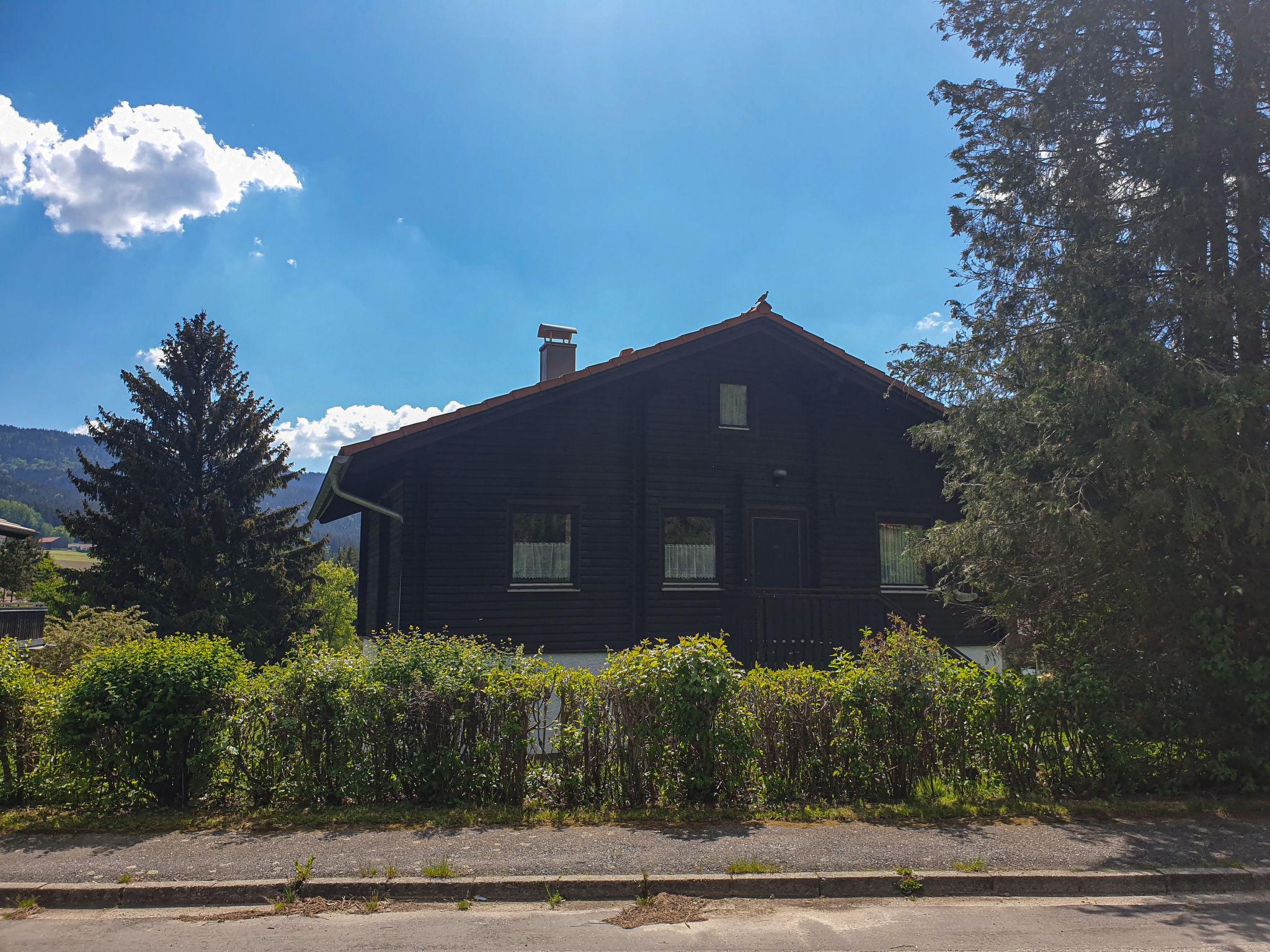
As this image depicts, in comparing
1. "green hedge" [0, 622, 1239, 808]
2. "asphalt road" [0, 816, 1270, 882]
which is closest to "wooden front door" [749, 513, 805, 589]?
"green hedge" [0, 622, 1239, 808]

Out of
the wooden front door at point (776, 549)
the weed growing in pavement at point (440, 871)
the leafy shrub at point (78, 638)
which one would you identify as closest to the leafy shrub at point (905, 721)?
the weed growing in pavement at point (440, 871)

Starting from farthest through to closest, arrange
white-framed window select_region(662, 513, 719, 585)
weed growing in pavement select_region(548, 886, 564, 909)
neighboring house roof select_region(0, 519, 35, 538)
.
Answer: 1. neighboring house roof select_region(0, 519, 35, 538)
2. white-framed window select_region(662, 513, 719, 585)
3. weed growing in pavement select_region(548, 886, 564, 909)

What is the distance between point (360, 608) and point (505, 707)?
42.2 feet

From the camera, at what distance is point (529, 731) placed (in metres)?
7.60

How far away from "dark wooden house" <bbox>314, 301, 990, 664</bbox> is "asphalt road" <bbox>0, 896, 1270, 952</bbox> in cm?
722

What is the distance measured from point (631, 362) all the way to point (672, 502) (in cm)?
247

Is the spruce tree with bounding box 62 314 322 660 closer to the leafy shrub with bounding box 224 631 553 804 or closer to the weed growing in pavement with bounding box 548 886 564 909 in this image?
the leafy shrub with bounding box 224 631 553 804

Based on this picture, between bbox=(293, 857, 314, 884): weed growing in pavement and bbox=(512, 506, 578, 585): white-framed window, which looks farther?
bbox=(512, 506, 578, 585): white-framed window

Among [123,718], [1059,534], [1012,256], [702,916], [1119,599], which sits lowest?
[702,916]

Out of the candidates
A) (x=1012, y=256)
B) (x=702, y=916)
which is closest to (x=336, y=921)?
(x=702, y=916)

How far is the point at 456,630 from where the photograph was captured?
1325 cm

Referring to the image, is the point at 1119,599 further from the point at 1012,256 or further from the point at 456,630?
the point at 456,630

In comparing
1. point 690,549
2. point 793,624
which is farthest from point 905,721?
point 690,549

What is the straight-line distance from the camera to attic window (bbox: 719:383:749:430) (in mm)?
15680
